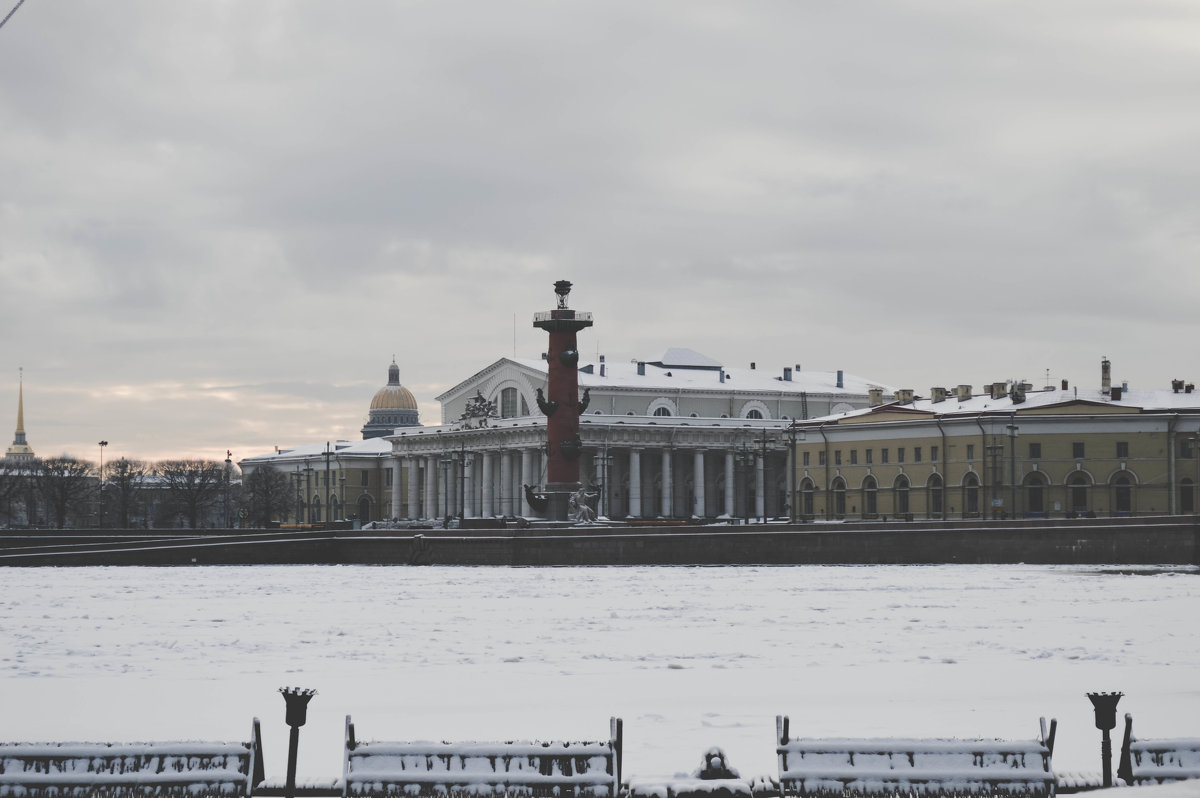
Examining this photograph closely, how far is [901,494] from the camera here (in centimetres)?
8256

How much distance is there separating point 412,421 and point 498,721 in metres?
155

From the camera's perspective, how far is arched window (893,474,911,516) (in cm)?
8225

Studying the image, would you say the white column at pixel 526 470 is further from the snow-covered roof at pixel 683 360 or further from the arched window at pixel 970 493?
the arched window at pixel 970 493

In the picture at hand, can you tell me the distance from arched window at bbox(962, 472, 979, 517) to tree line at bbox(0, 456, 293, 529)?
5275 cm

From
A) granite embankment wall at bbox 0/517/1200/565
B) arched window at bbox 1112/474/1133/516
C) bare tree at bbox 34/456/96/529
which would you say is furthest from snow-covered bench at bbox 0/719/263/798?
bare tree at bbox 34/456/96/529

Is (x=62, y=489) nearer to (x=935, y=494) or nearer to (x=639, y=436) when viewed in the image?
(x=639, y=436)

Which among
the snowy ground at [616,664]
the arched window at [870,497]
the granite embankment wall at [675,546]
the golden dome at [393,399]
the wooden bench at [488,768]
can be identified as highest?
the golden dome at [393,399]

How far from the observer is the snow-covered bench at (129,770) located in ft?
31.9

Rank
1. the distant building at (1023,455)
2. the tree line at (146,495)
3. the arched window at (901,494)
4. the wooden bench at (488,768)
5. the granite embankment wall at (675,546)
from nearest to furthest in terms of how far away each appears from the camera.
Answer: the wooden bench at (488,768) → the granite embankment wall at (675,546) → the distant building at (1023,455) → the arched window at (901,494) → the tree line at (146,495)

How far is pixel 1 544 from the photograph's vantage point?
191 ft

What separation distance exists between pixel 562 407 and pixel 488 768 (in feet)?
186

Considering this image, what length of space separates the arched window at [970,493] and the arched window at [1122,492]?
6493 millimetres

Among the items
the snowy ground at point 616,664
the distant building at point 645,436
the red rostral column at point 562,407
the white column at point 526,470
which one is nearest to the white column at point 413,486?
the distant building at point 645,436

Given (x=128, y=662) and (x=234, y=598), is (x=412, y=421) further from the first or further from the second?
(x=128, y=662)
